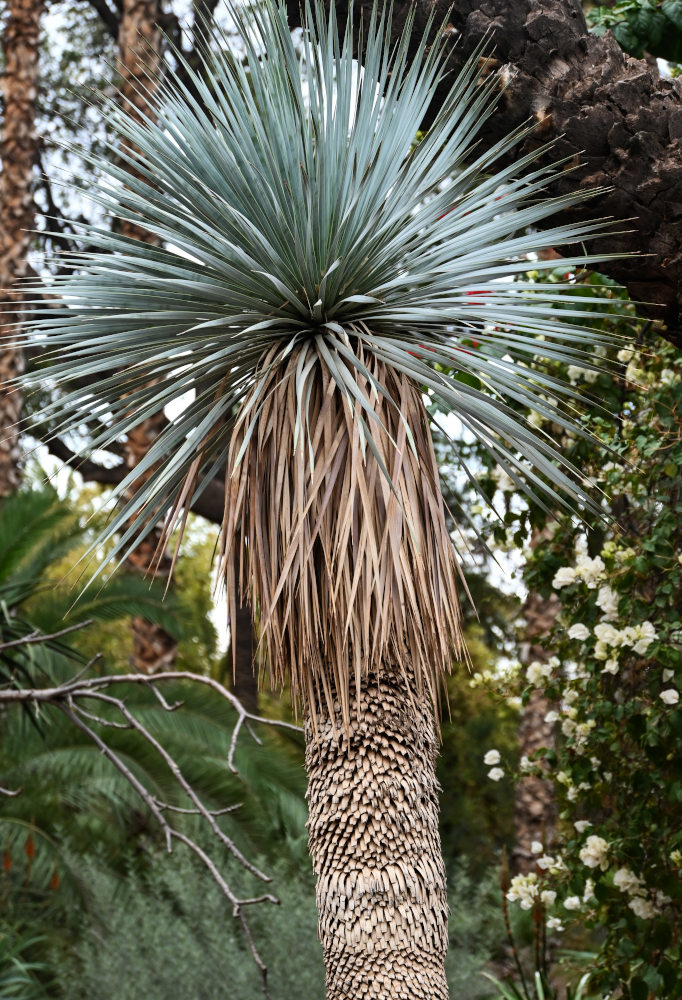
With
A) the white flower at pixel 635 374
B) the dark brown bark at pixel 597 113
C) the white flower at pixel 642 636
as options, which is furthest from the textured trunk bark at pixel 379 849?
the white flower at pixel 635 374

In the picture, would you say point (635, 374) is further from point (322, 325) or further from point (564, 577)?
point (322, 325)

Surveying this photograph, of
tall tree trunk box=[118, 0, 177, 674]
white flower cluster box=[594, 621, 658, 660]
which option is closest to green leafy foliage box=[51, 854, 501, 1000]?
tall tree trunk box=[118, 0, 177, 674]

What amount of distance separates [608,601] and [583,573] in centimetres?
14

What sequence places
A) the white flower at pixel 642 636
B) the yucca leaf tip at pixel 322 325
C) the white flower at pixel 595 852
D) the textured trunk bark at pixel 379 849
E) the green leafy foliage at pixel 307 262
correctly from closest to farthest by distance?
1. the textured trunk bark at pixel 379 849
2. the yucca leaf tip at pixel 322 325
3. the green leafy foliage at pixel 307 262
4. the white flower at pixel 642 636
5. the white flower at pixel 595 852

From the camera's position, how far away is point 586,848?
12.6 feet

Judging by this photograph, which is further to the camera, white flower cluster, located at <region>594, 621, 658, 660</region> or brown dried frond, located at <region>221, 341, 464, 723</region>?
white flower cluster, located at <region>594, 621, 658, 660</region>

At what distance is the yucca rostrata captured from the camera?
2576 mm

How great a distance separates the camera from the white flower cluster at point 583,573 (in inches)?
153

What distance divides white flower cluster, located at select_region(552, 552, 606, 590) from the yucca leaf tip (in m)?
1.07

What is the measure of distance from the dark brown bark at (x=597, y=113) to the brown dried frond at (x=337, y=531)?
841 mm

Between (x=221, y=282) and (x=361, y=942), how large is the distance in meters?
1.78

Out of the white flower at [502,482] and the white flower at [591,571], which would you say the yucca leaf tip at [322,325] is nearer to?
the white flower at [591,571]

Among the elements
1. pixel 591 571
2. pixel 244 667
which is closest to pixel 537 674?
pixel 591 571

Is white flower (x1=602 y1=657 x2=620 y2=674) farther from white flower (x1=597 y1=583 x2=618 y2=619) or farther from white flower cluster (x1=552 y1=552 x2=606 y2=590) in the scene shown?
white flower cluster (x1=552 y1=552 x2=606 y2=590)
